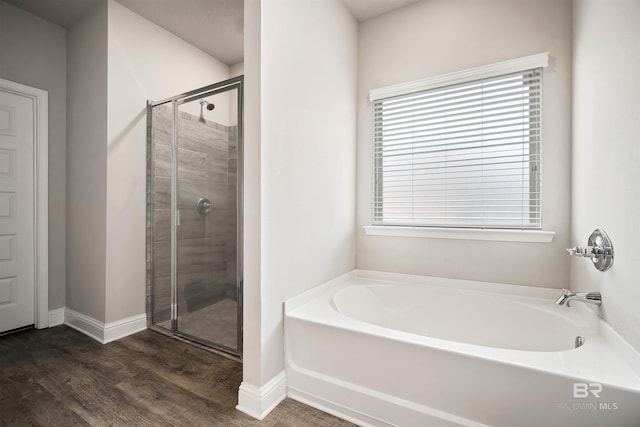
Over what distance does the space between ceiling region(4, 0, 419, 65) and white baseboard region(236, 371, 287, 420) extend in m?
2.77

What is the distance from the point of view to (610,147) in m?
1.36

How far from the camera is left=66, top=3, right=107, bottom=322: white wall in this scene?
241 cm

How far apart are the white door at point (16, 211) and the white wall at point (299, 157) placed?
7.54 ft

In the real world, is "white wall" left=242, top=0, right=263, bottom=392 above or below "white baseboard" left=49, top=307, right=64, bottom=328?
above

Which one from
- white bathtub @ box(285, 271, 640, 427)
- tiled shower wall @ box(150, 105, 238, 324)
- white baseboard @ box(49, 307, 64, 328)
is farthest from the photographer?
white baseboard @ box(49, 307, 64, 328)

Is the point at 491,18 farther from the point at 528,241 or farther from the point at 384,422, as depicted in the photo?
the point at 384,422

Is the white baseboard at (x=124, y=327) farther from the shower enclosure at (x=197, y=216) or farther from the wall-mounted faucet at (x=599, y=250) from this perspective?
the wall-mounted faucet at (x=599, y=250)

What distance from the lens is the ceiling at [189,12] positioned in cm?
241

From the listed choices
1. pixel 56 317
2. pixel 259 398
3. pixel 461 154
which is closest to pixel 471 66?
pixel 461 154

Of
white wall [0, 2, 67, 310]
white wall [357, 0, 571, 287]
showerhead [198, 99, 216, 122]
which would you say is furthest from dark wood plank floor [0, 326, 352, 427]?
showerhead [198, 99, 216, 122]

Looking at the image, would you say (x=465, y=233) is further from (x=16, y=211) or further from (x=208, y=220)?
(x=16, y=211)

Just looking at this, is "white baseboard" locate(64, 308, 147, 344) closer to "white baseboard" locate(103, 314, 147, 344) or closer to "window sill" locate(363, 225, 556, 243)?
"white baseboard" locate(103, 314, 147, 344)

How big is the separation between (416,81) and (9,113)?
3299 millimetres

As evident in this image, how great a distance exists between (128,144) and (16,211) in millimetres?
1068
